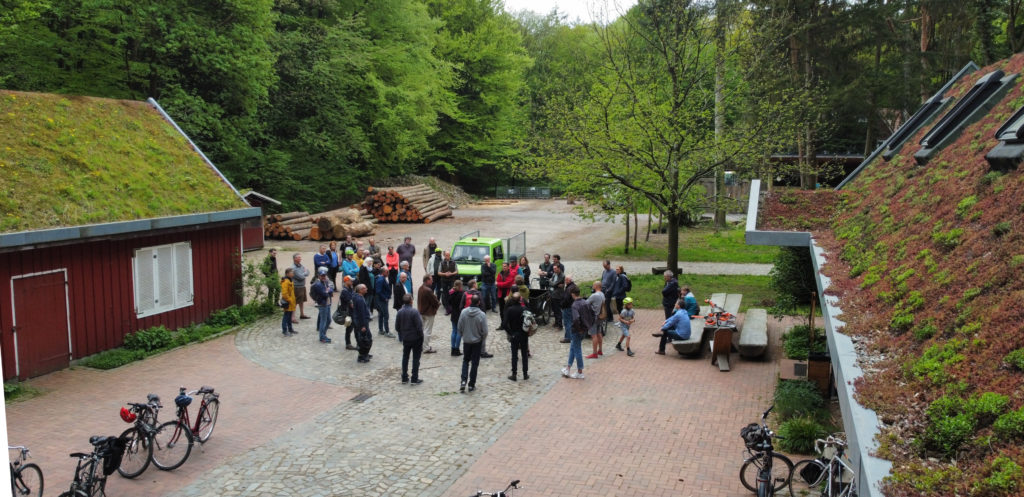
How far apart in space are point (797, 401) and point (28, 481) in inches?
393

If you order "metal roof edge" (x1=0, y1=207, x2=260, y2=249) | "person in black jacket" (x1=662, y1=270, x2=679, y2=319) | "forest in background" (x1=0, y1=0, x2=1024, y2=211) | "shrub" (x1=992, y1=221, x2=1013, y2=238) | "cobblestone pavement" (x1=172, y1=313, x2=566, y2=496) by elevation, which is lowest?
"cobblestone pavement" (x1=172, y1=313, x2=566, y2=496)

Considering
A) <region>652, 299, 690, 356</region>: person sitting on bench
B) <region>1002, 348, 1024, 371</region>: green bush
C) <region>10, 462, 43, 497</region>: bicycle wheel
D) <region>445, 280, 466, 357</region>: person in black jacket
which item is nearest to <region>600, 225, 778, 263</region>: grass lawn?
<region>652, 299, 690, 356</region>: person sitting on bench

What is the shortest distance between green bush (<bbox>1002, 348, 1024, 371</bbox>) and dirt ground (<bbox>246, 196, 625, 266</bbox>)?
2227 cm

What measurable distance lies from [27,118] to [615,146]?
596 inches

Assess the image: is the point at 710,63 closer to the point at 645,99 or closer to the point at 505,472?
the point at 645,99

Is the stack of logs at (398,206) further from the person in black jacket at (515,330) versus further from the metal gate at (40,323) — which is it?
the person in black jacket at (515,330)

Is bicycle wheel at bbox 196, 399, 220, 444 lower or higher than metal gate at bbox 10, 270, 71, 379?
lower

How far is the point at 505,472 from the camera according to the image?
31.9ft

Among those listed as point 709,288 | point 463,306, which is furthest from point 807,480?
point 709,288

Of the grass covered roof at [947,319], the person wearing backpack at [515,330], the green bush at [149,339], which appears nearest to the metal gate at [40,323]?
the green bush at [149,339]

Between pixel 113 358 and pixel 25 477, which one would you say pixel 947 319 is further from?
pixel 113 358

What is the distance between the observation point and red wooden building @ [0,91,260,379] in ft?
43.2

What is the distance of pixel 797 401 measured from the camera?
1105 cm

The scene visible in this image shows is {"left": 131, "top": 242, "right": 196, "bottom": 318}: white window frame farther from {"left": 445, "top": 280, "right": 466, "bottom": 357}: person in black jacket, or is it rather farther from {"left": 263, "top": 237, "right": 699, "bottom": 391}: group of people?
{"left": 445, "top": 280, "right": 466, "bottom": 357}: person in black jacket
